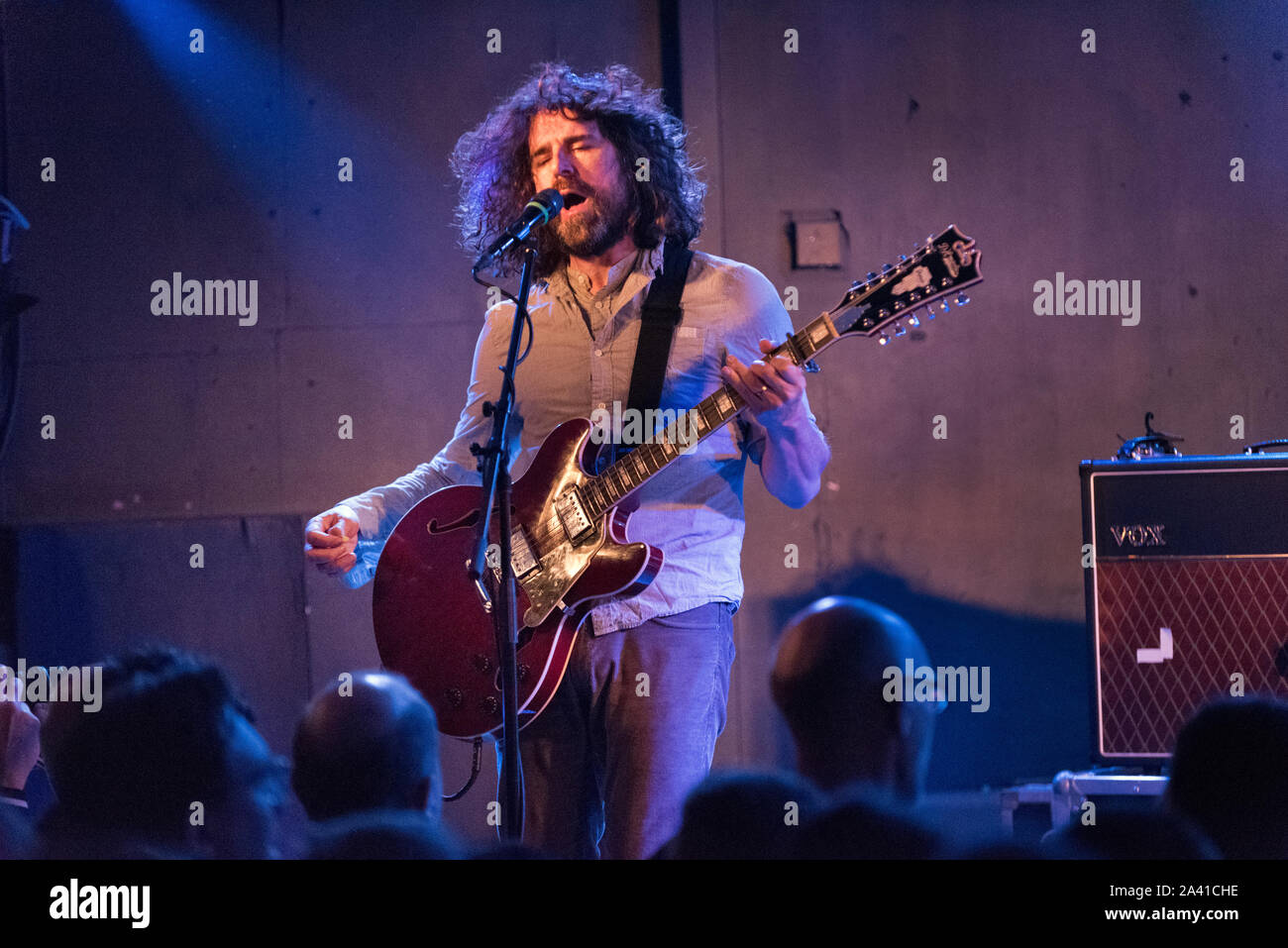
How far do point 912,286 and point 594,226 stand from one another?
26.5 inches

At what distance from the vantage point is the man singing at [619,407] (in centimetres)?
232

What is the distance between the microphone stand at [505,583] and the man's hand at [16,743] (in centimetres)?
111

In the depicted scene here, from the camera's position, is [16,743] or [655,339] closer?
[655,339]

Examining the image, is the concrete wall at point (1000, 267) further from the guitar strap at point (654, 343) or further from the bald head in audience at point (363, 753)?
the bald head in audience at point (363, 753)

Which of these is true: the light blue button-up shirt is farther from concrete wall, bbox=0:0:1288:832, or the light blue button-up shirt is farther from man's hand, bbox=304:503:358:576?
concrete wall, bbox=0:0:1288:832

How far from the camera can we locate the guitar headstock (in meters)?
2.52

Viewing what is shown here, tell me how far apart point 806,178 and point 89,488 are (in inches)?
108

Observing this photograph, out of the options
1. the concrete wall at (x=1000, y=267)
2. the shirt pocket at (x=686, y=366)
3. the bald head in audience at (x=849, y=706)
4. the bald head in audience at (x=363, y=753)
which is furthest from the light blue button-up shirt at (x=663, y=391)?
the concrete wall at (x=1000, y=267)

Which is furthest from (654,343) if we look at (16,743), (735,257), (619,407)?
(735,257)

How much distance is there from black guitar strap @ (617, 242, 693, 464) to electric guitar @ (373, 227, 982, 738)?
0.08 m

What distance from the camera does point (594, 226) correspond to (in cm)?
262

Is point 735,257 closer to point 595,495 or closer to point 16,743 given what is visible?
point 595,495

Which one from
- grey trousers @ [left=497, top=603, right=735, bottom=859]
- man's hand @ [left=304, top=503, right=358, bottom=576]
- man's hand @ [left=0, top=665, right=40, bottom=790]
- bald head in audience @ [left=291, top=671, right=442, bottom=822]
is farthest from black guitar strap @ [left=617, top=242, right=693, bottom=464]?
man's hand @ [left=0, top=665, right=40, bottom=790]
